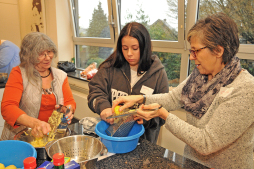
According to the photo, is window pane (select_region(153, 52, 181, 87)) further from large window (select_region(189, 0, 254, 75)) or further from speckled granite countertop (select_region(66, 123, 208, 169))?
speckled granite countertop (select_region(66, 123, 208, 169))

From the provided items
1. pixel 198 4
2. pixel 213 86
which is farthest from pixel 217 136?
pixel 198 4

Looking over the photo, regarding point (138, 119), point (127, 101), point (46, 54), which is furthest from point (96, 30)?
point (138, 119)

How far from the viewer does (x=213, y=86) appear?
3.63 ft

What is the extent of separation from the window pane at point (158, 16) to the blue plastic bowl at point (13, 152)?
201 cm

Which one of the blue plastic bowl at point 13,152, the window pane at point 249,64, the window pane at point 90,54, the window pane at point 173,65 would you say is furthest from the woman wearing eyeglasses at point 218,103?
the window pane at point 90,54

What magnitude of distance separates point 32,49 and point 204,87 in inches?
49.6

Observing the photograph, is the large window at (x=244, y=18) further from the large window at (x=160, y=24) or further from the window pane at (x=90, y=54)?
the window pane at (x=90, y=54)

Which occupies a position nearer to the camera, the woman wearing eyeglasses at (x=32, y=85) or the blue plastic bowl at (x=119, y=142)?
the blue plastic bowl at (x=119, y=142)

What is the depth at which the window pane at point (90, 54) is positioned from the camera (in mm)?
3437

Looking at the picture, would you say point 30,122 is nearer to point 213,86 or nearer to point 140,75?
point 140,75

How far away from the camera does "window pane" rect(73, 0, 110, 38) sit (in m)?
3.26

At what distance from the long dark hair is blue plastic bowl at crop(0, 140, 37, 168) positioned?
2.92 ft

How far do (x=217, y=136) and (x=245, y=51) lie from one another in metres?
1.25

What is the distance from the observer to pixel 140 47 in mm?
1492
